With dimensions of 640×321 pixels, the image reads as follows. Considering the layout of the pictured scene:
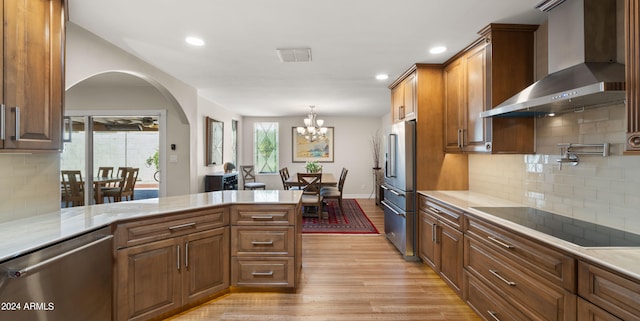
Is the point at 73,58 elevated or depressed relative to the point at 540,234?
elevated

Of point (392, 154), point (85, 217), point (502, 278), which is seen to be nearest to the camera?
point (502, 278)

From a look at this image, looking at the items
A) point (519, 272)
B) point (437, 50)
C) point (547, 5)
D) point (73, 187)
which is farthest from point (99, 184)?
point (547, 5)

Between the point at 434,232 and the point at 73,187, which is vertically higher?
the point at 73,187

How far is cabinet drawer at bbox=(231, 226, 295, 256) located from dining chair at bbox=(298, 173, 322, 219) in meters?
2.39

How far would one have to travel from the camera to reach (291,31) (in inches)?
98.0

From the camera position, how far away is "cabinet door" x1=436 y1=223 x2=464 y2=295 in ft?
7.86

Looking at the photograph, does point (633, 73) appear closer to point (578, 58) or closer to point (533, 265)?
point (578, 58)

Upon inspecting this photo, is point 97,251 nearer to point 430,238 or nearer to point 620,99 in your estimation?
point 430,238

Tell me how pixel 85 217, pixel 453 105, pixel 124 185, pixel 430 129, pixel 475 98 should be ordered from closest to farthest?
1. pixel 85 217
2. pixel 475 98
3. pixel 453 105
4. pixel 430 129
5. pixel 124 185

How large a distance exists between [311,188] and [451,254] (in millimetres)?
2936

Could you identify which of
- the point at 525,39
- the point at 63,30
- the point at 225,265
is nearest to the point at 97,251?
the point at 225,265

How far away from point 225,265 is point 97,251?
1.01 meters

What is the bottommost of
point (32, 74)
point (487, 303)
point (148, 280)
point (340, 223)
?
point (340, 223)

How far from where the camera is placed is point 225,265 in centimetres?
247
